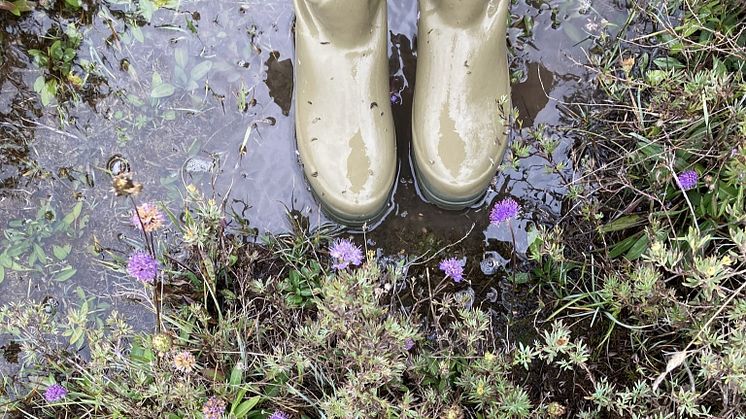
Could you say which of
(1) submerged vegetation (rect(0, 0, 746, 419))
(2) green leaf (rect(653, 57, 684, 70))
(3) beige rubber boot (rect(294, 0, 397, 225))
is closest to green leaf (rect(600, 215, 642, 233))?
(1) submerged vegetation (rect(0, 0, 746, 419))

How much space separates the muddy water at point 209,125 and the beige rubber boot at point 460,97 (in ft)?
0.52

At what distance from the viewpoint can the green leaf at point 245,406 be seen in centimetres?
131

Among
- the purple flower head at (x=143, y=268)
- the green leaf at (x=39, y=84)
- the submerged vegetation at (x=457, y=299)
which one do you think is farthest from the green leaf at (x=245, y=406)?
the green leaf at (x=39, y=84)

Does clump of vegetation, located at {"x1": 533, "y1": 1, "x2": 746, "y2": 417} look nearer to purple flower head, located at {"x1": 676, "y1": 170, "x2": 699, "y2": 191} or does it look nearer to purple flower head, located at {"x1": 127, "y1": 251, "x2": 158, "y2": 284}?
purple flower head, located at {"x1": 676, "y1": 170, "x2": 699, "y2": 191}

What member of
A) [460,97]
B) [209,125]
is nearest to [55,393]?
[209,125]

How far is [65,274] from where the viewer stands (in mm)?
1674

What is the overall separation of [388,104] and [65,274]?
977mm

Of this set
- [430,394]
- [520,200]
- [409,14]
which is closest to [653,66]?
[520,200]

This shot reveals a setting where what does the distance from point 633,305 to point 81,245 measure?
1.40m

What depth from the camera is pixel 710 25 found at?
1.57 metres

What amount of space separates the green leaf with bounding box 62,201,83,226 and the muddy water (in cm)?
1

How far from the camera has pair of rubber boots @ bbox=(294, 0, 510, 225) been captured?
145 cm

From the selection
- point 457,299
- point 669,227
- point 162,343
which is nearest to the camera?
point 162,343

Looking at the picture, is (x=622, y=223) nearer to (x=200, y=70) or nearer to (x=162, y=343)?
(x=162, y=343)
